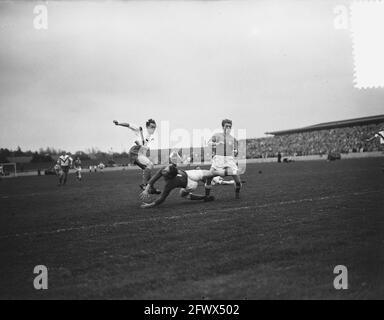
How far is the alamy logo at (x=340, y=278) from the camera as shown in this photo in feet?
12.8

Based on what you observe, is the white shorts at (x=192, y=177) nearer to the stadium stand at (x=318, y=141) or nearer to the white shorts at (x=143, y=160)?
the white shorts at (x=143, y=160)

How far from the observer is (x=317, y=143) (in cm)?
6266

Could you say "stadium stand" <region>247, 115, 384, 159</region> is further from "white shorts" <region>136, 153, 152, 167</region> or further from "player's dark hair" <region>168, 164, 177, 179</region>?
"player's dark hair" <region>168, 164, 177, 179</region>

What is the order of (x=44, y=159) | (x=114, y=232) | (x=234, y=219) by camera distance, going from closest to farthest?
1. (x=114, y=232)
2. (x=234, y=219)
3. (x=44, y=159)

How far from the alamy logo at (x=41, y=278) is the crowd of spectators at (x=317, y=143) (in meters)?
45.5

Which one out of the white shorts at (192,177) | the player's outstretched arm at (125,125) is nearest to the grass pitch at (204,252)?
the white shorts at (192,177)

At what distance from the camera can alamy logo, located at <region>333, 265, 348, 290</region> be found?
3.90 metres

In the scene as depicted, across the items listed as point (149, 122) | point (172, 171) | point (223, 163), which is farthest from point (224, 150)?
point (149, 122)

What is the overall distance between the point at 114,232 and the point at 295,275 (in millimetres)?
3677
